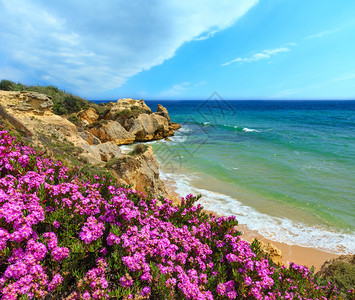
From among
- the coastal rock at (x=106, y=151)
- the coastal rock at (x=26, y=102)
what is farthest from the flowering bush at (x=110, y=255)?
the coastal rock at (x=26, y=102)

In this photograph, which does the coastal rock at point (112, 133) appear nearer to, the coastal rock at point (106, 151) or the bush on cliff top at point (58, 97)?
the bush on cliff top at point (58, 97)

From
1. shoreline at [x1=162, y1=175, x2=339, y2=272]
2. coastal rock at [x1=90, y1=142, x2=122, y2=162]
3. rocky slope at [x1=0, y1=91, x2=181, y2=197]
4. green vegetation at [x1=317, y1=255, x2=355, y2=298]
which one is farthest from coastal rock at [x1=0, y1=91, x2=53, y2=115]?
green vegetation at [x1=317, y1=255, x2=355, y2=298]

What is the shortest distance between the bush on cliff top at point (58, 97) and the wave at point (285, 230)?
23696mm

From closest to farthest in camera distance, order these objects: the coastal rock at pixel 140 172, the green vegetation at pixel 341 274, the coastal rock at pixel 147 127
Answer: the green vegetation at pixel 341 274, the coastal rock at pixel 140 172, the coastal rock at pixel 147 127

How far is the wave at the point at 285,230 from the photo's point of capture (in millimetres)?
9094

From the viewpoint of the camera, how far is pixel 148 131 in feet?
103

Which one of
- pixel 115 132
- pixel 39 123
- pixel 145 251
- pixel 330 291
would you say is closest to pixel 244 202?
pixel 330 291

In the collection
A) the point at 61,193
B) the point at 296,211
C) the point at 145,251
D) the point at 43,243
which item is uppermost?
the point at 61,193

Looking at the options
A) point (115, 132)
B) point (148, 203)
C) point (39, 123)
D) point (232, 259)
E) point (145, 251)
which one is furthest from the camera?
point (115, 132)

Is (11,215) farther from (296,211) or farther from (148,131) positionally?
(148,131)

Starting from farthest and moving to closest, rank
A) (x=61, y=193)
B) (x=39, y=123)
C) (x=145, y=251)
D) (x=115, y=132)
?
(x=115, y=132) → (x=39, y=123) → (x=61, y=193) → (x=145, y=251)

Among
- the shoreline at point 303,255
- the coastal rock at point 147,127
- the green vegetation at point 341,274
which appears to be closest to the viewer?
the green vegetation at point 341,274

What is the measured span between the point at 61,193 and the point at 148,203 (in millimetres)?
1866

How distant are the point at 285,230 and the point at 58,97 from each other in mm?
32182
